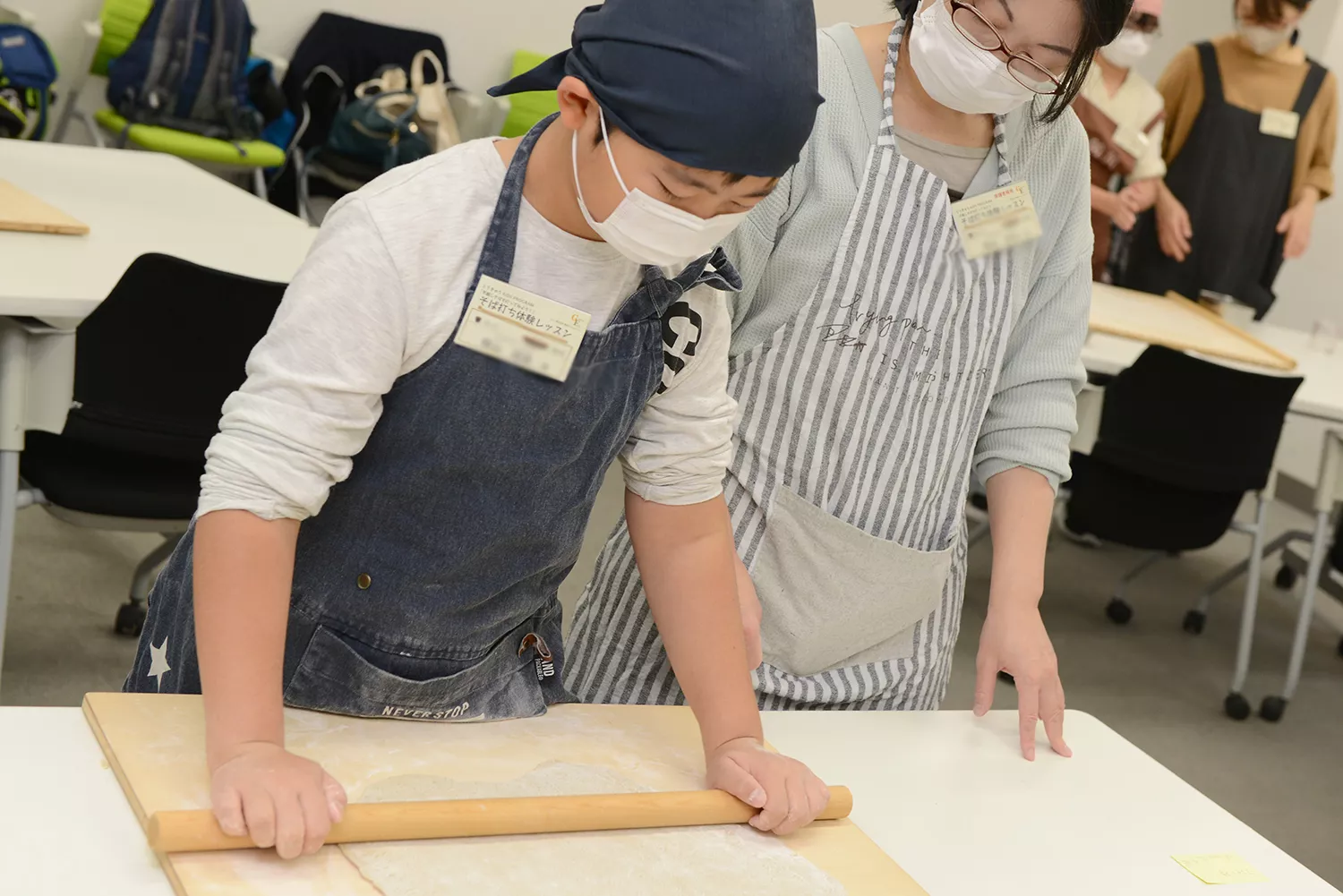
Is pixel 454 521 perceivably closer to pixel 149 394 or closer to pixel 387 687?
pixel 387 687

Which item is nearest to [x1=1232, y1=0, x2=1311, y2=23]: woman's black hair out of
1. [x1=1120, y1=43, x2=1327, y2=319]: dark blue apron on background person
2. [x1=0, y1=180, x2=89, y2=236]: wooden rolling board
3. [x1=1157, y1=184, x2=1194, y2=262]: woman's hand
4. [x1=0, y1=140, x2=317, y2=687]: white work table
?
[x1=1120, y1=43, x2=1327, y2=319]: dark blue apron on background person

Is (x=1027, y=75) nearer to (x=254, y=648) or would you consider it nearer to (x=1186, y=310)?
(x=254, y=648)

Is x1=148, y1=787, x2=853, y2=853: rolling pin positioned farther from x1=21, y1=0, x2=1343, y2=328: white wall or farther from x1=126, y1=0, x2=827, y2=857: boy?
x1=21, y1=0, x2=1343, y2=328: white wall

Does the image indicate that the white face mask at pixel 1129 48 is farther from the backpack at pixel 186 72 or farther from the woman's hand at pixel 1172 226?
the backpack at pixel 186 72

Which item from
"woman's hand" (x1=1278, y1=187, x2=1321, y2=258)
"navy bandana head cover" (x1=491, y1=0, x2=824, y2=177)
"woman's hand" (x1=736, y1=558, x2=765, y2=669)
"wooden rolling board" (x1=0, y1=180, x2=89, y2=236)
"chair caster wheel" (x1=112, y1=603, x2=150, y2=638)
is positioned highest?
"navy bandana head cover" (x1=491, y1=0, x2=824, y2=177)

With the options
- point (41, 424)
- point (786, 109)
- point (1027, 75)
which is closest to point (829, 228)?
point (1027, 75)

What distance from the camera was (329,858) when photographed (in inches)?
34.6

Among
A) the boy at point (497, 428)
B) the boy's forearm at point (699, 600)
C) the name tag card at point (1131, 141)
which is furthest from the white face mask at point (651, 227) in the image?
the name tag card at point (1131, 141)

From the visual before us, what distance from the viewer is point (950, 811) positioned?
1.18 metres

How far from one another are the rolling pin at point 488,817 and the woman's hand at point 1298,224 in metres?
4.26

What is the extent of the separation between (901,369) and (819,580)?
0.23 m

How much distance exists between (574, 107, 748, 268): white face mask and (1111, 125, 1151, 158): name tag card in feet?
11.6

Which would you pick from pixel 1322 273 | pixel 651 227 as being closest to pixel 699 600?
pixel 651 227

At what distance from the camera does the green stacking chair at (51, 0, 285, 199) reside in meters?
4.81
